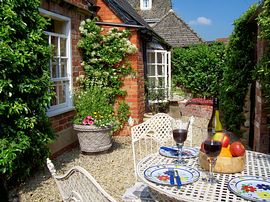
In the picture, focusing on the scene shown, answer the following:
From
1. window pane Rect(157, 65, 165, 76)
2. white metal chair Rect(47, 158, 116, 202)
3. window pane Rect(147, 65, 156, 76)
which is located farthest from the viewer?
window pane Rect(157, 65, 165, 76)

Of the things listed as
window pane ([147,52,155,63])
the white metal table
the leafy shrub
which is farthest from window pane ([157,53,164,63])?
the white metal table

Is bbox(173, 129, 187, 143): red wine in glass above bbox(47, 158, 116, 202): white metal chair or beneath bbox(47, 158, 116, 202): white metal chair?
above

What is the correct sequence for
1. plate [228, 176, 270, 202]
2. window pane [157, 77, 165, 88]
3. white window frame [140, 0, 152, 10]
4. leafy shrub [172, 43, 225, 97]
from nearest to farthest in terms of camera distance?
plate [228, 176, 270, 202]
window pane [157, 77, 165, 88]
leafy shrub [172, 43, 225, 97]
white window frame [140, 0, 152, 10]

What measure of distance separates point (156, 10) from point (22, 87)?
22.7 metres

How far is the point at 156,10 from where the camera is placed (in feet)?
81.4

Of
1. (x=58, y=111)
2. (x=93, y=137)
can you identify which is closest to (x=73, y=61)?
(x=58, y=111)

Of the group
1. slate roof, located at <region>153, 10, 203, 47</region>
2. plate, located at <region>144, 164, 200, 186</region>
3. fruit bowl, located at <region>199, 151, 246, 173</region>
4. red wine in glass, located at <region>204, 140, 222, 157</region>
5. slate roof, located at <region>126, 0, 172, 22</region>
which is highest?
slate roof, located at <region>126, 0, 172, 22</region>

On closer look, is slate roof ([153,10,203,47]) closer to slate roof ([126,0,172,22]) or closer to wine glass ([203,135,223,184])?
slate roof ([126,0,172,22])

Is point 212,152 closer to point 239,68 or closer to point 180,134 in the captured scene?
point 180,134

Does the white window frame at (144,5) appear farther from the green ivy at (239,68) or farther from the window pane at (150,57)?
the green ivy at (239,68)

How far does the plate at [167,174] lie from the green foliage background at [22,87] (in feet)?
6.84

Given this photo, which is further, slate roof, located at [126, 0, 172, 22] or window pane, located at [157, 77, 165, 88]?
slate roof, located at [126, 0, 172, 22]

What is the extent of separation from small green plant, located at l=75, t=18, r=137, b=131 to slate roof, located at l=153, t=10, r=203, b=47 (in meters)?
9.77

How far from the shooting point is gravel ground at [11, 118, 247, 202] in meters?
3.93
